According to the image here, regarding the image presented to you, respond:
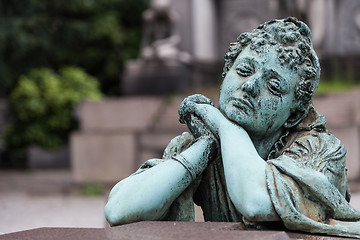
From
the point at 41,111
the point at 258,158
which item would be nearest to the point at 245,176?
the point at 258,158

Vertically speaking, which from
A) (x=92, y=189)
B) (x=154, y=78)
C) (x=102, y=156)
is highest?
(x=154, y=78)

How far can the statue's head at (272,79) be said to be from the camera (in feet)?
7.92

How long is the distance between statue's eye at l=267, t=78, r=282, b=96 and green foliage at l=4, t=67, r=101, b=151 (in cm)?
1502

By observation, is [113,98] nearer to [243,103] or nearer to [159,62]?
[159,62]

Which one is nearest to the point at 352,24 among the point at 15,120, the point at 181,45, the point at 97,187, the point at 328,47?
the point at 328,47

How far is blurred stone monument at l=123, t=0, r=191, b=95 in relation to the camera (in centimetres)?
1191

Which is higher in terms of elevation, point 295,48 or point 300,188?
point 295,48

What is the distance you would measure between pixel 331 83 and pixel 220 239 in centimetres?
1044

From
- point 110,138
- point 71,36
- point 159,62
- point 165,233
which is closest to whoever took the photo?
point 165,233

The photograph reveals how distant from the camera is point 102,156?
10094mm

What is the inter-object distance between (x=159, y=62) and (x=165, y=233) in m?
10.2

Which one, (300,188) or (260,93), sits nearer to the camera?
(300,188)

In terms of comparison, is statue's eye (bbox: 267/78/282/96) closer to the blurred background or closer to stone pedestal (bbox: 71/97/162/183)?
the blurred background

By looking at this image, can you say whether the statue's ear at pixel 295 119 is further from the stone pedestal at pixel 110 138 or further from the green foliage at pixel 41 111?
the green foliage at pixel 41 111
